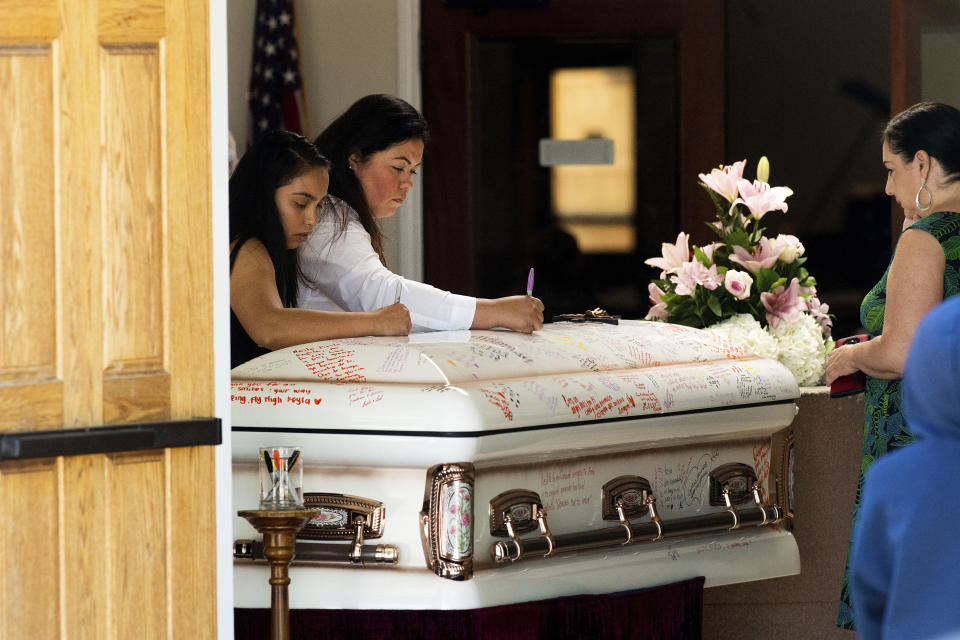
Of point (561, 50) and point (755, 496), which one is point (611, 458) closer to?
point (755, 496)

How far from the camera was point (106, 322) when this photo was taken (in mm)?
2117

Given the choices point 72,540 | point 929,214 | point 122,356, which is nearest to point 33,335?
point 122,356

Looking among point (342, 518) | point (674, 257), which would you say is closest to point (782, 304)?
point (674, 257)

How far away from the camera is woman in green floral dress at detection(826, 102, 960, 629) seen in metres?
2.97

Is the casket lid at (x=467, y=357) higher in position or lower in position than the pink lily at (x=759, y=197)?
lower

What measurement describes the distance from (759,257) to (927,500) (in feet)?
7.33

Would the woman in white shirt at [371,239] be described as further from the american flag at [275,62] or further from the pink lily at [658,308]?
the american flag at [275,62]

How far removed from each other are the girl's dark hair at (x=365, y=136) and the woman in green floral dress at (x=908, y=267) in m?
1.15

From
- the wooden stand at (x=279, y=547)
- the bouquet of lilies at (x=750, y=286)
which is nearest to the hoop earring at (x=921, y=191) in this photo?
the bouquet of lilies at (x=750, y=286)

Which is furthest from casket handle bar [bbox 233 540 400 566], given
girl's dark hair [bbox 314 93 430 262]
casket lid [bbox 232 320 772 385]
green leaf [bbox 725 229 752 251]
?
green leaf [bbox 725 229 752 251]

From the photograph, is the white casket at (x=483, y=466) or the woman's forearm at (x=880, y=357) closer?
the white casket at (x=483, y=466)

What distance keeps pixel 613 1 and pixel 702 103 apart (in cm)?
52

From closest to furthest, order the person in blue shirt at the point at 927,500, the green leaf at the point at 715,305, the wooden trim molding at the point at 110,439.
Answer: the person in blue shirt at the point at 927,500
the wooden trim molding at the point at 110,439
the green leaf at the point at 715,305

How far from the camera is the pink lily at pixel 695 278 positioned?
11.5 ft
